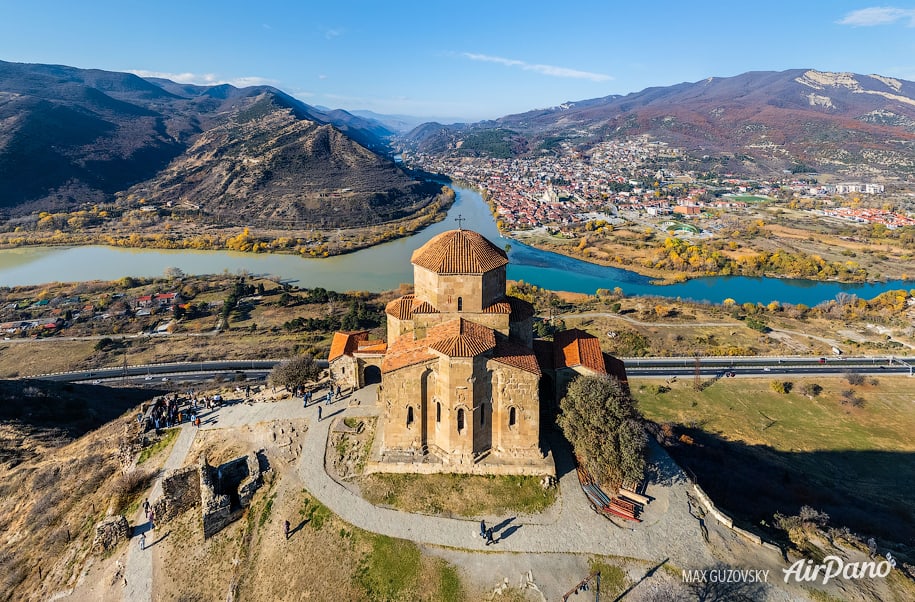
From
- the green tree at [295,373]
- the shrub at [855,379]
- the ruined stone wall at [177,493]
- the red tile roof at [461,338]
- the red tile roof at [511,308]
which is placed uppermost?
the red tile roof at [511,308]

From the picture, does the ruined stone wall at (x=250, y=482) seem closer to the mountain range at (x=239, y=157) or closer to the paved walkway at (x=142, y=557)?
the paved walkway at (x=142, y=557)

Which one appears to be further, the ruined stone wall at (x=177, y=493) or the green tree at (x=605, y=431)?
the ruined stone wall at (x=177, y=493)

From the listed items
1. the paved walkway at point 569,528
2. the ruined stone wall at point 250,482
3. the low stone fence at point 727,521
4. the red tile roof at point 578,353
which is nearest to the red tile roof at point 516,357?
the red tile roof at point 578,353

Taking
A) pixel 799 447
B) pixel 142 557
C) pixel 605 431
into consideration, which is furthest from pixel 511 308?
pixel 799 447

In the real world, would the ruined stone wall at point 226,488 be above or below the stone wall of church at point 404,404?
below

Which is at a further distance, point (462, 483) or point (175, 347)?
A: point (175, 347)

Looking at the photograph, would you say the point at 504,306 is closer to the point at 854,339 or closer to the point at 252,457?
the point at 252,457

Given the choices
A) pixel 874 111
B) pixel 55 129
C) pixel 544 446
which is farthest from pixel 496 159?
pixel 544 446
